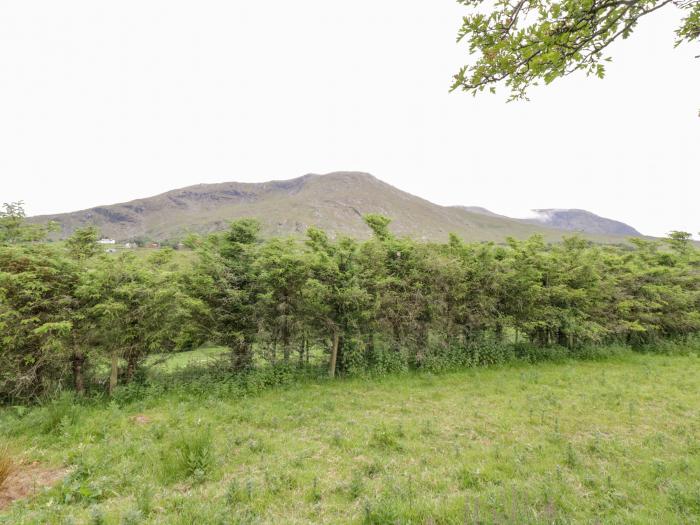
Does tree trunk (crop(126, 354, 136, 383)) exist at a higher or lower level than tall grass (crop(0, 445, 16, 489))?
lower

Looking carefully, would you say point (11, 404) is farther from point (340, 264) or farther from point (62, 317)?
point (340, 264)

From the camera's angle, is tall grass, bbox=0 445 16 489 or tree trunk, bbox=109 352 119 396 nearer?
tall grass, bbox=0 445 16 489

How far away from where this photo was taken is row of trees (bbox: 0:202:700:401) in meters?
7.22

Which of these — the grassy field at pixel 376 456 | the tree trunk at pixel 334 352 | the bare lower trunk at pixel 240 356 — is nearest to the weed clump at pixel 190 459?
the grassy field at pixel 376 456

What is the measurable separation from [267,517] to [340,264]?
6.90 m

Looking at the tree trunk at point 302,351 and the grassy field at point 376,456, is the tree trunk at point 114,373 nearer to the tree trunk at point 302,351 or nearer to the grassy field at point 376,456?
the grassy field at point 376,456

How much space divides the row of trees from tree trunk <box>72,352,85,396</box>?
4 centimetres

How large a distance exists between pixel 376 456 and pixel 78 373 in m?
8.00

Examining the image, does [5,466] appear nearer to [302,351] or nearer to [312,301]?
[312,301]

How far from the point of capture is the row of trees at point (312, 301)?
23.7ft

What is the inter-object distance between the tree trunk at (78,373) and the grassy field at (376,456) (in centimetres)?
110

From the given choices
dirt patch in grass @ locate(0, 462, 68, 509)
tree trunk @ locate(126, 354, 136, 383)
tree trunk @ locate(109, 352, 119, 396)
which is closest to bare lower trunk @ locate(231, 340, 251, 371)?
tree trunk @ locate(126, 354, 136, 383)

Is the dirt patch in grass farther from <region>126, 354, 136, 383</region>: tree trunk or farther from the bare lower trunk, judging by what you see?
the bare lower trunk

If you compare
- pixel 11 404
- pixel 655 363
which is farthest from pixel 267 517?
pixel 655 363
